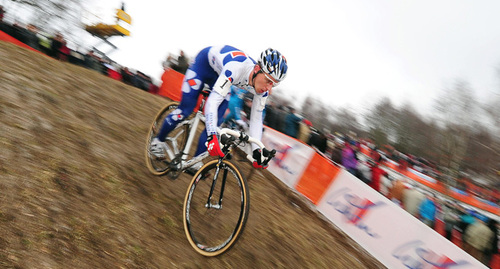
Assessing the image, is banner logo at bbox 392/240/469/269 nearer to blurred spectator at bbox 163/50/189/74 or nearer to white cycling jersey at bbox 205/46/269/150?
white cycling jersey at bbox 205/46/269/150

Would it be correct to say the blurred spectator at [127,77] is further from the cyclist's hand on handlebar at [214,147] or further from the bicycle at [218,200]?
the cyclist's hand on handlebar at [214,147]

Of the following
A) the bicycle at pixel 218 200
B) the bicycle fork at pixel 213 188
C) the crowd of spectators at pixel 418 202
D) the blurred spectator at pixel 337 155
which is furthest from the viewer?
the blurred spectator at pixel 337 155

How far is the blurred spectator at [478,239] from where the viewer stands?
749 cm

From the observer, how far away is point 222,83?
401cm

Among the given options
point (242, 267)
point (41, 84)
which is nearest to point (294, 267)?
point (242, 267)

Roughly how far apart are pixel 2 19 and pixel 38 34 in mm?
1285

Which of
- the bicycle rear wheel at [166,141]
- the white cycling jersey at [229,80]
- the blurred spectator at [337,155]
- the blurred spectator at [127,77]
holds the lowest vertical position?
the blurred spectator at [127,77]

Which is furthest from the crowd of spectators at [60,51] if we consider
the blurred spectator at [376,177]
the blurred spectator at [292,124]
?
the blurred spectator at [376,177]

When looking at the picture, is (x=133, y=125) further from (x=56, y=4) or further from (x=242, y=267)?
(x=56, y=4)

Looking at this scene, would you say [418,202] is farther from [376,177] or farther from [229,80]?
[229,80]

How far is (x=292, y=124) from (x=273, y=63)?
7.46 meters

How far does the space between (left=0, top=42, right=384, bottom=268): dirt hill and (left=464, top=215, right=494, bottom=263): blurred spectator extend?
213cm

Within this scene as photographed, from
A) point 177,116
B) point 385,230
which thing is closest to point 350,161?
point 385,230

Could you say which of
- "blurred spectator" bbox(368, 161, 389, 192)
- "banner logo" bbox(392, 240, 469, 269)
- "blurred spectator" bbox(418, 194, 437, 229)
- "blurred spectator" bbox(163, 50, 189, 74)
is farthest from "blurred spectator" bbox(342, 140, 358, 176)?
"blurred spectator" bbox(163, 50, 189, 74)
